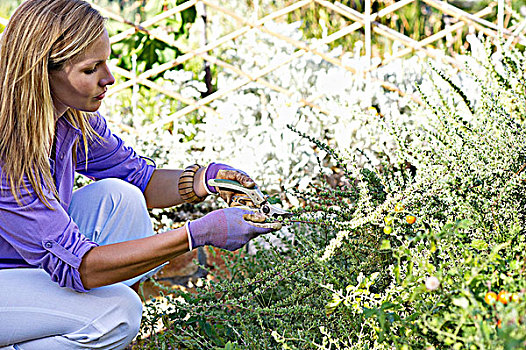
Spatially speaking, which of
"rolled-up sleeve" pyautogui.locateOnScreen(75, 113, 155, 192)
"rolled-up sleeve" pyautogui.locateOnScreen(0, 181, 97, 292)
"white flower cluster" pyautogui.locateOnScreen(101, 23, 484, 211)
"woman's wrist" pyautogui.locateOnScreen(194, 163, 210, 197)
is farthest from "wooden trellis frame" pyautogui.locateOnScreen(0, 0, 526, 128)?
"rolled-up sleeve" pyautogui.locateOnScreen(0, 181, 97, 292)

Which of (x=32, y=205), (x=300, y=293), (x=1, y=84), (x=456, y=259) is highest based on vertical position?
(x=1, y=84)

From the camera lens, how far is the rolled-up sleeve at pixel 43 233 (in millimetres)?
1445

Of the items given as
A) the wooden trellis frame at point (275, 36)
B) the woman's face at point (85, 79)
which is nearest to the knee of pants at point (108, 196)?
the woman's face at point (85, 79)

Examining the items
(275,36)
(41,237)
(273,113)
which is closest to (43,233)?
(41,237)

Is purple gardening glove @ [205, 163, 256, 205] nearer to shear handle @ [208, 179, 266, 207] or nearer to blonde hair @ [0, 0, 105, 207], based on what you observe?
shear handle @ [208, 179, 266, 207]

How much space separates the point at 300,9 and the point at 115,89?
1189 millimetres

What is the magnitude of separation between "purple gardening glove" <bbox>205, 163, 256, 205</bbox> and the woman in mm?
245

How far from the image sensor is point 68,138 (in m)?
1.73

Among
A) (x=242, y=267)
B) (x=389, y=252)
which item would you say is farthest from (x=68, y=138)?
(x=389, y=252)

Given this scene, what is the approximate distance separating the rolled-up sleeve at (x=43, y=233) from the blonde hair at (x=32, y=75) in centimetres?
2

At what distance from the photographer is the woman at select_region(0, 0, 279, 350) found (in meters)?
1.46

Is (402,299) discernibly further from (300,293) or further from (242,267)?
(242,267)

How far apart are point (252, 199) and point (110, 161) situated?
54 centimetres

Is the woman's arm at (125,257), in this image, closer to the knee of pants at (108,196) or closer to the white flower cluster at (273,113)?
the knee of pants at (108,196)
